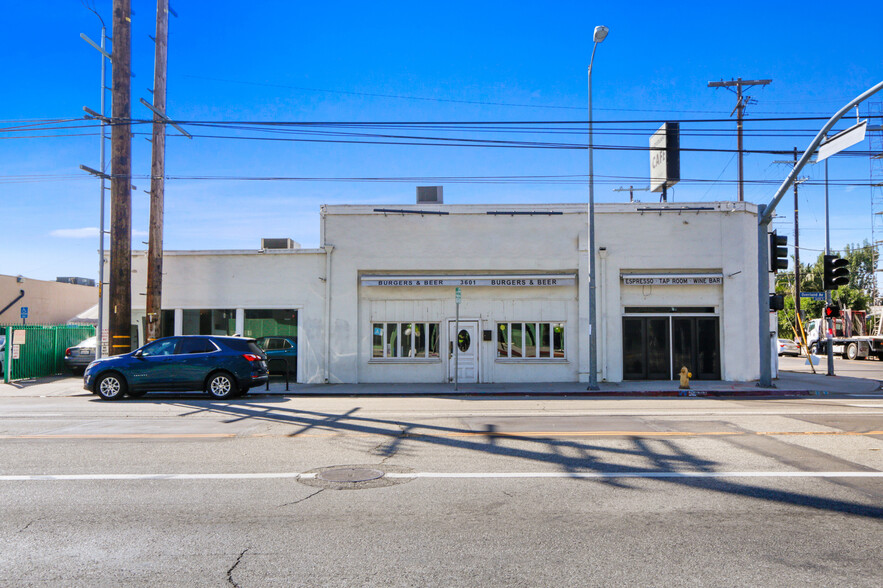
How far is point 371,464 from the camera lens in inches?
320

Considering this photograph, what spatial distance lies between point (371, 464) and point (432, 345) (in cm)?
1332

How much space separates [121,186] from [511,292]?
12113mm

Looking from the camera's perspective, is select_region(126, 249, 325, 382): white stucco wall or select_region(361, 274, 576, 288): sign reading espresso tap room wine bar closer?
select_region(361, 274, 576, 288): sign reading espresso tap room wine bar

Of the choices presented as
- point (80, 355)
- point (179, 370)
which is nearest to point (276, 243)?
point (179, 370)

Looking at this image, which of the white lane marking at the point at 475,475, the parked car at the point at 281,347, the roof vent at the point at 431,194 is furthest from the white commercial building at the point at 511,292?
the white lane marking at the point at 475,475

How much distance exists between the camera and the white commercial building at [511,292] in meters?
20.9

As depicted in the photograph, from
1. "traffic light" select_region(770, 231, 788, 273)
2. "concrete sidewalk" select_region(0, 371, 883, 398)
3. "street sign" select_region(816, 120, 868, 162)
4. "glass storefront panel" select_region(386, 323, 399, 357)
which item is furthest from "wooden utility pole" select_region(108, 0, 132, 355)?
"traffic light" select_region(770, 231, 788, 273)

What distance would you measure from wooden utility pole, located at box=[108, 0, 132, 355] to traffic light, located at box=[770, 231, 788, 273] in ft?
62.9

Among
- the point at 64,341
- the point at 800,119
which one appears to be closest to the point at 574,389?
the point at 800,119

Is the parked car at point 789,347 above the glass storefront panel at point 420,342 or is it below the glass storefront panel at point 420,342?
below

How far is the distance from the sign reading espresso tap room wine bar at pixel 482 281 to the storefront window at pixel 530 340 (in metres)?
1.37

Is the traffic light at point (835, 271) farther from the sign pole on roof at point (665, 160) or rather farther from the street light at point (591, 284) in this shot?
the street light at point (591, 284)

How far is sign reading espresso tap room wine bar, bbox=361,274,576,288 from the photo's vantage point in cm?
2092

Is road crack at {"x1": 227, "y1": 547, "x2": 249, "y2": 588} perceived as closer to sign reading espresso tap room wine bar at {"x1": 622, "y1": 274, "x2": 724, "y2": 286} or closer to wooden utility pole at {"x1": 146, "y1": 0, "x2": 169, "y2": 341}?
wooden utility pole at {"x1": 146, "y1": 0, "x2": 169, "y2": 341}
